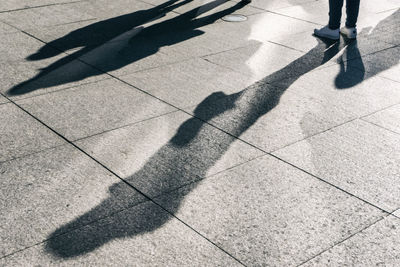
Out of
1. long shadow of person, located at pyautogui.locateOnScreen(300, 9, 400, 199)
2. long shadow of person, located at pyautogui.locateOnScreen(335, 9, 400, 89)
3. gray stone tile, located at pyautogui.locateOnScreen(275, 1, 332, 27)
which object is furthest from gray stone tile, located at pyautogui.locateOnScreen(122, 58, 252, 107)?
gray stone tile, located at pyautogui.locateOnScreen(275, 1, 332, 27)

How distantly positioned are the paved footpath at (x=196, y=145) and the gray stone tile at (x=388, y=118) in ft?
0.07

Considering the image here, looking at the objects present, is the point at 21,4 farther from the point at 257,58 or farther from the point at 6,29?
the point at 257,58

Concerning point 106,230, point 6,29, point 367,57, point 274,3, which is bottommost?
point 367,57

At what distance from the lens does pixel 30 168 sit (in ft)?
16.4

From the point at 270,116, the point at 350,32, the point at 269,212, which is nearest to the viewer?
the point at 269,212

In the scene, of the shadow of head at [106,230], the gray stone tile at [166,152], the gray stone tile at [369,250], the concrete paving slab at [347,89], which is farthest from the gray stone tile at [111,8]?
the gray stone tile at [369,250]

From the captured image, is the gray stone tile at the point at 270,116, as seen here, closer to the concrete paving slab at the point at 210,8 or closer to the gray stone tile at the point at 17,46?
the gray stone tile at the point at 17,46

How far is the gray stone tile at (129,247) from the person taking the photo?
387 cm

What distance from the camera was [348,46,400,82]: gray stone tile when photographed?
7.44 m

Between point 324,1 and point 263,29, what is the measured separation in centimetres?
267

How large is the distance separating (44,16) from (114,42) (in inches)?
74.3

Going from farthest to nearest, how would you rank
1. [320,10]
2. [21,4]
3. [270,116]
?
[320,10] → [21,4] → [270,116]

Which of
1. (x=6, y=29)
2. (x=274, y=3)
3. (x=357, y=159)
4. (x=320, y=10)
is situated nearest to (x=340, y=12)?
(x=320, y=10)

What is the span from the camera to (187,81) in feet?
23.1
